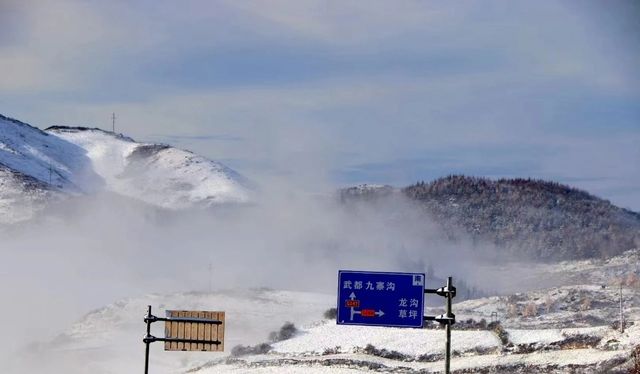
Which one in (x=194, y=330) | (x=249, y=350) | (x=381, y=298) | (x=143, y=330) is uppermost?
(x=381, y=298)

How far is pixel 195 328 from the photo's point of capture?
45.1m

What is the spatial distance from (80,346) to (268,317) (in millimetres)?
21211

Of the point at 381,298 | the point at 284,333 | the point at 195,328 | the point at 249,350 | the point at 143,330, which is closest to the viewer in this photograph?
the point at 381,298

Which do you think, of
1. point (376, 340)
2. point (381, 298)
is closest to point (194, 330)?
point (381, 298)

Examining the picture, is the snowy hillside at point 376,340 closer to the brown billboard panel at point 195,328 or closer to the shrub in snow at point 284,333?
the shrub in snow at point 284,333

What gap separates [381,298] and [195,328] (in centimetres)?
839

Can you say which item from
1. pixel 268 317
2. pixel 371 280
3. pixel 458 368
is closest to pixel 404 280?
pixel 371 280

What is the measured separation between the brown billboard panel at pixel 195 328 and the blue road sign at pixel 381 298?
18.1ft

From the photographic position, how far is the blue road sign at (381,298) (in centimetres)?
4097

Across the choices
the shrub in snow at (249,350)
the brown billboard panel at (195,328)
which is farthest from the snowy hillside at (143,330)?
the brown billboard panel at (195,328)

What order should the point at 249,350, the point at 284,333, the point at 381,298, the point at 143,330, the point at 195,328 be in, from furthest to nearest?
the point at 143,330 → the point at 284,333 → the point at 249,350 → the point at 195,328 → the point at 381,298

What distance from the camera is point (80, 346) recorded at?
98375 millimetres

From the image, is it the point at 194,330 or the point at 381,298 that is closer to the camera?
the point at 381,298

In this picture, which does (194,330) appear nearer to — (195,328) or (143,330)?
(195,328)
